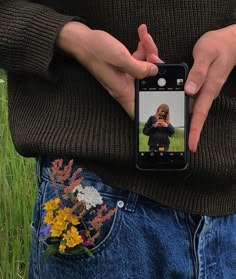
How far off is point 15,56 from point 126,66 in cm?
21

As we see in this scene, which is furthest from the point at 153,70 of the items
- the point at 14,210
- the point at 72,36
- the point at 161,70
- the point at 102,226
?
the point at 14,210

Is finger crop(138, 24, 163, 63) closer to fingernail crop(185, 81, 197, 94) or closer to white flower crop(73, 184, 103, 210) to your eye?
fingernail crop(185, 81, 197, 94)

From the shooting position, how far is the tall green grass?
2.43 m


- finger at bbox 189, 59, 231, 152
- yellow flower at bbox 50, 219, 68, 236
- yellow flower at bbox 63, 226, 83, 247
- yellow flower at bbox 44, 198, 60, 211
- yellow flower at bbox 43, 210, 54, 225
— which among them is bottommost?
yellow flower at bbox 63, 226, 83, 247

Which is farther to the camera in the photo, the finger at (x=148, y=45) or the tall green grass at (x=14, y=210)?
the tall green grass at (x=14, y=210)

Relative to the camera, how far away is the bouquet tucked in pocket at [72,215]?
1.35 m

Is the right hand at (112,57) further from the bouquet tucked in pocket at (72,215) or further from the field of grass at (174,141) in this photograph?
the bouquet tucked in pocket at (72,215)

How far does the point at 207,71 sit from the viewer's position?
4.44 feet

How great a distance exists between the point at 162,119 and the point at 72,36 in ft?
0.64

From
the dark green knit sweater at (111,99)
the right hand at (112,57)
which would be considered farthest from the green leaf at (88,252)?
the right hand at (112,57)

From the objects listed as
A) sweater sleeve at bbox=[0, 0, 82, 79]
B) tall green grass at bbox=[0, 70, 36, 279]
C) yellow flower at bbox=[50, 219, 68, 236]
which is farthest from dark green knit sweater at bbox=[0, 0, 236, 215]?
tall green grass at bbox=[0, 70, 36, 279]

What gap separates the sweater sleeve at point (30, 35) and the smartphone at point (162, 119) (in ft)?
0.52

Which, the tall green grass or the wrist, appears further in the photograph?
the tall green grass

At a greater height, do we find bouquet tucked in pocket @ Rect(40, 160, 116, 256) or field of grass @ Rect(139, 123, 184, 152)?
field of grass @ Rect(139, 123, 184, 152)
